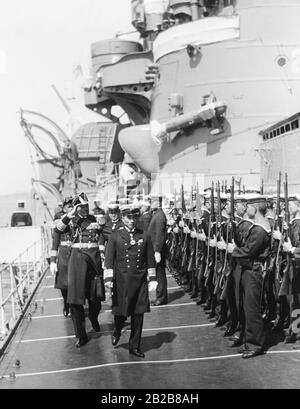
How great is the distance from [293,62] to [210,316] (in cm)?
991

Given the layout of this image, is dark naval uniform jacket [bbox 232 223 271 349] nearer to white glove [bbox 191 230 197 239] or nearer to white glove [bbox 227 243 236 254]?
Result: white glove [bbox 227 243 236 254]

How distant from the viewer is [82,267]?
254 inches

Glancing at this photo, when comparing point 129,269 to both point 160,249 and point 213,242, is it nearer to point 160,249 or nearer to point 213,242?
point 213,242

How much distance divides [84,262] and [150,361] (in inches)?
55.9

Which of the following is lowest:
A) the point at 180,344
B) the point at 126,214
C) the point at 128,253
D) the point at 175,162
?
the point at 180,344

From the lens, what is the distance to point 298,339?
5887mm

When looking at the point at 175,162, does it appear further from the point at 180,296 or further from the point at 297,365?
the point at 297,365

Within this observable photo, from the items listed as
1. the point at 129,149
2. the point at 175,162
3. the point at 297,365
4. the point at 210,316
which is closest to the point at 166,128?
the point at 175,162

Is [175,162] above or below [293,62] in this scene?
below

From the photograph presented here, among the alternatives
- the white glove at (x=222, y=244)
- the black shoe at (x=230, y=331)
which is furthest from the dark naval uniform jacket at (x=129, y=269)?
the black shoe at (x=230, y=331)

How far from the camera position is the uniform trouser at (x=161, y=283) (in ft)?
27.4

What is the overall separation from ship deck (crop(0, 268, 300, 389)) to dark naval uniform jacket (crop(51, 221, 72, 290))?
1.81ft

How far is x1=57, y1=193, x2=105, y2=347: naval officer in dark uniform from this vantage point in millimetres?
6348
